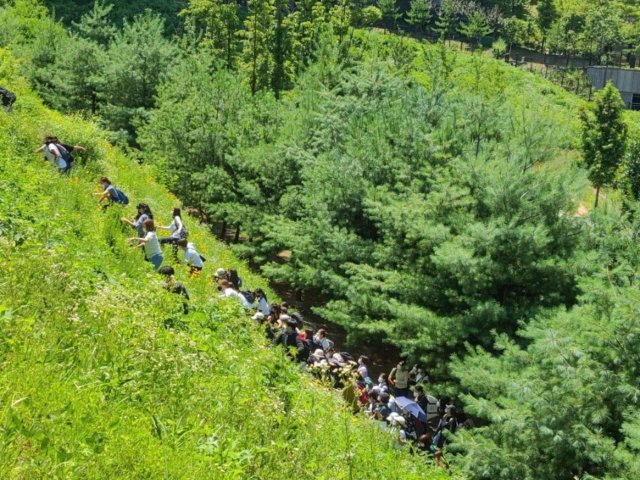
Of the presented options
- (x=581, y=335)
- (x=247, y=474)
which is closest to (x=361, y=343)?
(x=581, y=335)

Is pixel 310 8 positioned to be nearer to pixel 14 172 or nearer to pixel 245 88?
pixel 245 88

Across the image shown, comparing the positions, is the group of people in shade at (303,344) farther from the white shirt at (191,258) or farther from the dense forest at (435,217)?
the dense forest at (435,217)

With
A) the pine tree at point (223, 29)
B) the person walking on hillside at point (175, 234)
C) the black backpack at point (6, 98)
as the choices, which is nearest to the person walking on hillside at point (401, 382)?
the person walking on hillside at point (175, 234)

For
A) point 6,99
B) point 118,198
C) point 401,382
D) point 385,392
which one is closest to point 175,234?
point 118,198

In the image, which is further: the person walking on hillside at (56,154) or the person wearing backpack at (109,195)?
the person walking on hillside at (56,154)

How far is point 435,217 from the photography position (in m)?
16.5

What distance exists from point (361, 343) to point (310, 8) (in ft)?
137

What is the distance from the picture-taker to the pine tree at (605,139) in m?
38.9

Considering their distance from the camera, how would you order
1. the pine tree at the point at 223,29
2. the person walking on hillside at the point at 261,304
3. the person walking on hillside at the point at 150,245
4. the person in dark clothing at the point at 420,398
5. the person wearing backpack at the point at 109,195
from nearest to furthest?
1. the person walking on hillside at the point at 150,245
2. the person wearing backpack at the point at 109,195
3. the person walking on hillside at the point at 261,304
4. the person in dark clothing at the point at 420,398
5. the pine tree at the point at 223,29

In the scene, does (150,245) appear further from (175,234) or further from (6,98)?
(6,98)

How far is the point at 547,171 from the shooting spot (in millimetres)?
16016

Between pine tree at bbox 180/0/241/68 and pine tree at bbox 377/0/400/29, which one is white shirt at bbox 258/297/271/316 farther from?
pine tree at bbox 377/0/400/29

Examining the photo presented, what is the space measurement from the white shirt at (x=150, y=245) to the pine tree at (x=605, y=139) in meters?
33.6

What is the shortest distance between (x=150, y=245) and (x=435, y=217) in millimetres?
8091
